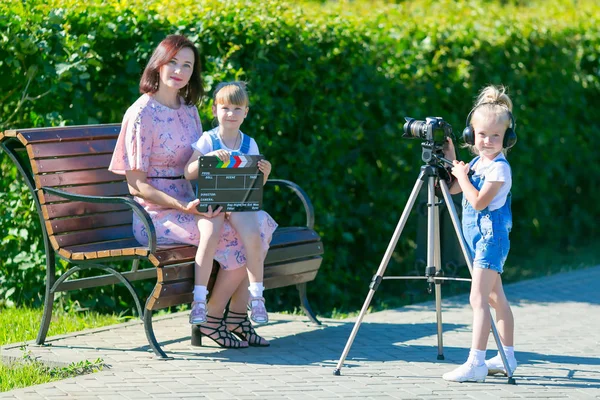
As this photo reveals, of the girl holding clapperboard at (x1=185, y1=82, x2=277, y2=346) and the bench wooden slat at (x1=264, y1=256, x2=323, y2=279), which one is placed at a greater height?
the girl holding clapperboard at (x1=185, y1=82, x2=277, y2=346)

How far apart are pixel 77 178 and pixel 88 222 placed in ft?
0.87

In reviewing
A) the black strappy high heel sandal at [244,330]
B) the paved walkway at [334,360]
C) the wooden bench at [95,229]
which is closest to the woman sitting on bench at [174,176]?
the black strappy high heel sandal at [244,330]

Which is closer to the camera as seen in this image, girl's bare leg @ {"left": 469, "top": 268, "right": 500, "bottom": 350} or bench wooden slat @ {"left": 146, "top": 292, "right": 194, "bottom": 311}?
girl's bare leg @ {"left": 469, "top": 268, "right": 500, "bottom": 350}

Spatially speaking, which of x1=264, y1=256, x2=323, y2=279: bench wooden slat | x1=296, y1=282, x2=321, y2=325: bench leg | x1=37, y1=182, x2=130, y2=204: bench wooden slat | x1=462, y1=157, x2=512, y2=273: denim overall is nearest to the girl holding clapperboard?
x1=264, y1=256, x2=323, y2=279: bench wooden slat

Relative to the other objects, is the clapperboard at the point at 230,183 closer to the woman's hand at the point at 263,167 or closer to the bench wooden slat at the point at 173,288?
the woman's hand at the point at 263,167

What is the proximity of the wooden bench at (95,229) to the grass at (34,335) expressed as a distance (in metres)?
0.35

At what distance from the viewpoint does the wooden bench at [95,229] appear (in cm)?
573

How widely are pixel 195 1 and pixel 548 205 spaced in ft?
→ 14.8

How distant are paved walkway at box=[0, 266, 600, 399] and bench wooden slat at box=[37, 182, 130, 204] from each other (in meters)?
0.83

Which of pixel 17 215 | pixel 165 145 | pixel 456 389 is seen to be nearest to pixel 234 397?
pixel 456 389

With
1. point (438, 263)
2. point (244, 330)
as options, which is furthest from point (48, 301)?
point (438, 263)

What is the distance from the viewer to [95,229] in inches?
246

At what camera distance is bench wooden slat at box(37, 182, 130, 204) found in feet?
19.9

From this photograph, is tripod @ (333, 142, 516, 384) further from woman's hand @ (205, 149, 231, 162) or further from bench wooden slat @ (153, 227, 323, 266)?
woman's hand @ (205, 149, 231, 162)
